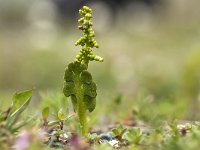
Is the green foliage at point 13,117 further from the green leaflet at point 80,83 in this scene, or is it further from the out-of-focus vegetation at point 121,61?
the green leaflet at point 80,83

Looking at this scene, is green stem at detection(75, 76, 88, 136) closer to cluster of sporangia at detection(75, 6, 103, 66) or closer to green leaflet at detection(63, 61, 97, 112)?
green leaflet at detection(63, 61, 97, 112)

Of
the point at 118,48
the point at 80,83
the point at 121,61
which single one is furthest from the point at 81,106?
the point at 118,48

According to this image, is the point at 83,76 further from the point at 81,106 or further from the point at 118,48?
the point at 118,48

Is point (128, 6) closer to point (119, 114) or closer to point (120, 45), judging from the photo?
point (120, 45)

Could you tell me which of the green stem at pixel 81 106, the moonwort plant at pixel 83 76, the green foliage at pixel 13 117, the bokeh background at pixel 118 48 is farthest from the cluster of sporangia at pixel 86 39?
the bokeh background at pixel 118 48

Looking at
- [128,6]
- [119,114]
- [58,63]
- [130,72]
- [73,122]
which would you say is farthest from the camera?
[128,6]

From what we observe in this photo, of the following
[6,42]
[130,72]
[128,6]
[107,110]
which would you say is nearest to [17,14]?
[128,6]
